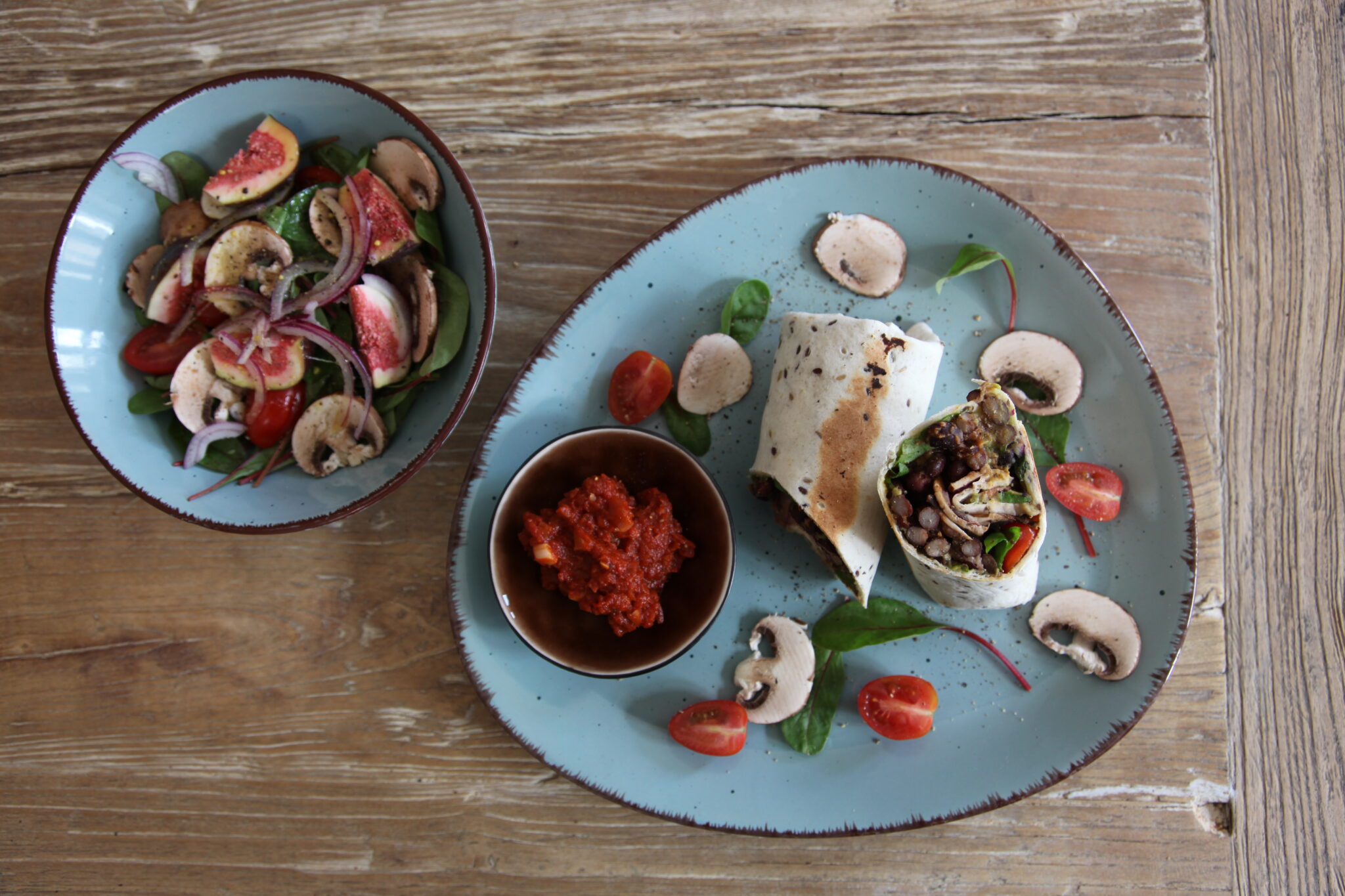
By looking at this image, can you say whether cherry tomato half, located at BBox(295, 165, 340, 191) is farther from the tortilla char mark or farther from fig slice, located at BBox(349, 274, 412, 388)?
the tortilla char mark

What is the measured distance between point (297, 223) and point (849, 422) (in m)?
1.75

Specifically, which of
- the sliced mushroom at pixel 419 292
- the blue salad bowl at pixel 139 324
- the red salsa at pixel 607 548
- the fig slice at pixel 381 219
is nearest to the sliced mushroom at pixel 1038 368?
the red salsa at pixel 607 548

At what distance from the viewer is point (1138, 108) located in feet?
8.94

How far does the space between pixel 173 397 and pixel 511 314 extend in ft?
3.36

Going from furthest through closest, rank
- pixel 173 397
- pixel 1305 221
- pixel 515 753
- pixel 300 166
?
pixel 1305 221 < pixel 515 753 < pixel 300 166 < pixel 173 397

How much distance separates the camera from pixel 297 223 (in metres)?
2.31

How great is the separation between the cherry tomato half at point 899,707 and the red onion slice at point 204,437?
2.09 m

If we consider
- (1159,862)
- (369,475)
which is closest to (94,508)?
(369,475)

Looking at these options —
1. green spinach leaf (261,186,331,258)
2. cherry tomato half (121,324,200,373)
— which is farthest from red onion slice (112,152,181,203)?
cherry tomato half (121,324,200,373)

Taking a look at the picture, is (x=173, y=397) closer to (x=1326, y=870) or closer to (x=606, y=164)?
(x=606, y=164)

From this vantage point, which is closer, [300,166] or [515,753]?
[300,166]

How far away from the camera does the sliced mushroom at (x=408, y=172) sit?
2203mm

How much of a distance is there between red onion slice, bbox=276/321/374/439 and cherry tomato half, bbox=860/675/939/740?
69.0 inches

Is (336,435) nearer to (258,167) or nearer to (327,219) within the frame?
(327,219)
